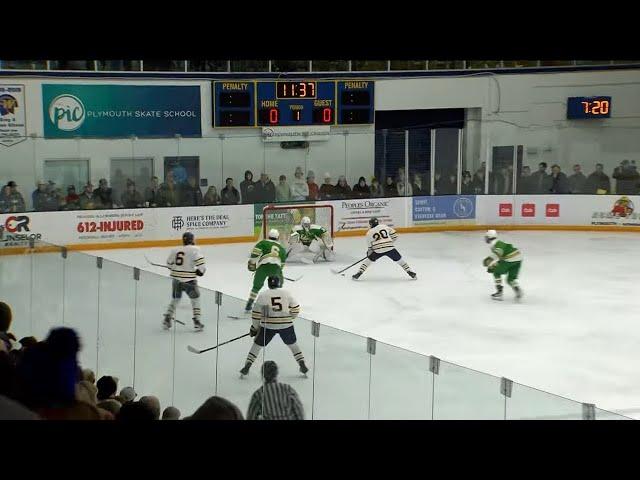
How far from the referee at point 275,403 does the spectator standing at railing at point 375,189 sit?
13.0 meters

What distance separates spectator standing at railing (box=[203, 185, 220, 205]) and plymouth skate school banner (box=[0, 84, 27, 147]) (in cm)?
345

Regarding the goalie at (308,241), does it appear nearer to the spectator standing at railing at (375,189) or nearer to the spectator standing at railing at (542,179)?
the spectator standing at railing at (375,189)

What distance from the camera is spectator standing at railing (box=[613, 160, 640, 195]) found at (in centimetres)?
1867

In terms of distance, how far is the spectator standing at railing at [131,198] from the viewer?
1642 cm

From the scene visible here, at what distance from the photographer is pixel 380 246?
546 inches

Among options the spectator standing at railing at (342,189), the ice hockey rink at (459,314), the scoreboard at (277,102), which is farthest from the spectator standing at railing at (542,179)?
the scoreboard at (277,102)

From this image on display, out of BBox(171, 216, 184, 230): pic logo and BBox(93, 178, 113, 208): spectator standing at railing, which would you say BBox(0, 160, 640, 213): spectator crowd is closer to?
BBox(93, 178, 113, 208): spectator standing at railing

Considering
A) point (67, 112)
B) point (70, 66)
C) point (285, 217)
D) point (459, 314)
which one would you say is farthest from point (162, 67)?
point (459, 314)

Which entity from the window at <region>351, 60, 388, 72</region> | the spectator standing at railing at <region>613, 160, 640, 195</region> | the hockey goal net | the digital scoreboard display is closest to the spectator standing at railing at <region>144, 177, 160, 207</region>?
the hockey goal net

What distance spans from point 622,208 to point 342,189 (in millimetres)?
5201
